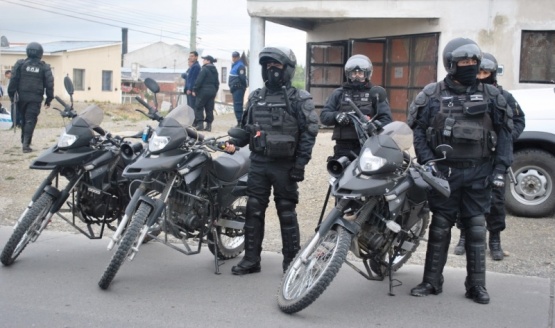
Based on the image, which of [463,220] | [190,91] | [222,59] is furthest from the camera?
[222,59]

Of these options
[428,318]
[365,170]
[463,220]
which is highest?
[365,170]

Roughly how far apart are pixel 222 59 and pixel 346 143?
68362 mm

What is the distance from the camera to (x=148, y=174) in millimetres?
5465

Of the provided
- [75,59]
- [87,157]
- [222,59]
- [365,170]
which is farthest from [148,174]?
[222,59]

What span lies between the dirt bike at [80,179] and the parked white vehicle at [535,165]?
4.40m

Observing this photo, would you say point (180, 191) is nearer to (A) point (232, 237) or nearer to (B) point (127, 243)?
(B) point (127, 243)

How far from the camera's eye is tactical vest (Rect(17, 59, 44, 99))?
40.4ft

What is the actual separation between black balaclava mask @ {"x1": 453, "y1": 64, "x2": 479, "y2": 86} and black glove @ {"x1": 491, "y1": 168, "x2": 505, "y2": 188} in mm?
685

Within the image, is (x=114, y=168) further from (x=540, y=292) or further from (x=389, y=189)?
(x=540, y=292)

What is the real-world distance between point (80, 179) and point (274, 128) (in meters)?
1.74

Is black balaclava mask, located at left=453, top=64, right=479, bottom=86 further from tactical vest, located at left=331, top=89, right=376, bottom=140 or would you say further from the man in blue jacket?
the man in blue jacket

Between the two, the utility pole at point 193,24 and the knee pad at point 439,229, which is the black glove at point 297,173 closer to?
the knee pad at point 439,229

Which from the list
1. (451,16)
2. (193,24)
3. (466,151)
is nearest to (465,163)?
(466,151)

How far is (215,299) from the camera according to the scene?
5324mm
